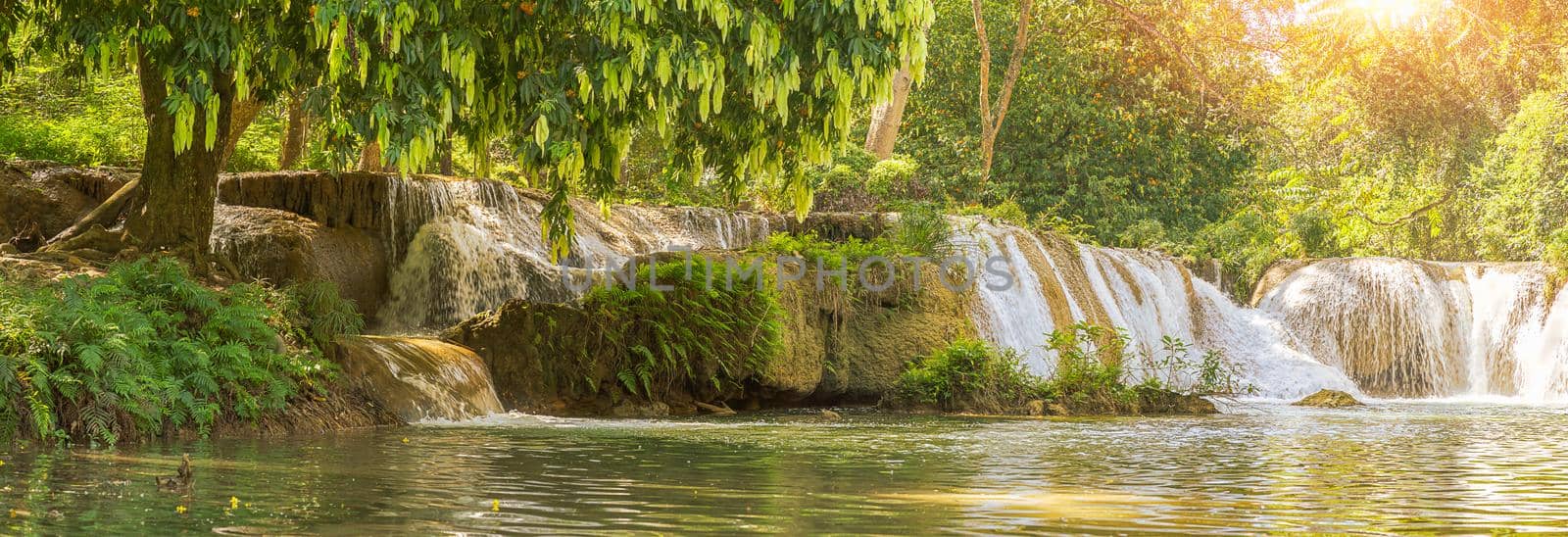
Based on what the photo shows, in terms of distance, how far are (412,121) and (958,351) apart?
924cm

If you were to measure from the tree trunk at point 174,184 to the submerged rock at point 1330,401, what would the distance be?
14.2 metres

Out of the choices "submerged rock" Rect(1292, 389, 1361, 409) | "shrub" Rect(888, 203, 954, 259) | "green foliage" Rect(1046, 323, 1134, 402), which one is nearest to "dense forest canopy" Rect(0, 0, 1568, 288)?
"shrub" Rect(888, 203, 954, 259)

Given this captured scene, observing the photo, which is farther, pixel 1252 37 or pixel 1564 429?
pixel 1252 37

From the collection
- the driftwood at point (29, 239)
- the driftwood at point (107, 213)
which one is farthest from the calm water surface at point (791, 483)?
the driftwood at point (29, 239)

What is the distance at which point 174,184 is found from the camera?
44.1 ft

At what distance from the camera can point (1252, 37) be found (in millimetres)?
34656

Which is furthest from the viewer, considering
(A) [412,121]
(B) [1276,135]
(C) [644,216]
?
(B) [1276,135]

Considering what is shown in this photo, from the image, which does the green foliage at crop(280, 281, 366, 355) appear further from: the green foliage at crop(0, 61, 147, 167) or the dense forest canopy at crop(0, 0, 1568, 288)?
the green foliage at crop(0, 61, 147, 167)

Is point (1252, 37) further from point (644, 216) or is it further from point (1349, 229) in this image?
point (644, 216)

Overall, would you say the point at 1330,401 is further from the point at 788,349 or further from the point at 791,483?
the point at 791,483

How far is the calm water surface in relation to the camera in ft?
18.3

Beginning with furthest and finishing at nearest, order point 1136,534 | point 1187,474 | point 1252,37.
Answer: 1. point 1252,37
2. point 1187,474
3. point 1136,534

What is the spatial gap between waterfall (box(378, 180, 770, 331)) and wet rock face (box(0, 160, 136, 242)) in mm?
3484

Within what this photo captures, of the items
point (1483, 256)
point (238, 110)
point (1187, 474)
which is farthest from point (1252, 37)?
point (1187, 474)
